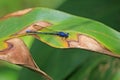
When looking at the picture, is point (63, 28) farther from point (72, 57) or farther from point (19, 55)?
point (72, 57)

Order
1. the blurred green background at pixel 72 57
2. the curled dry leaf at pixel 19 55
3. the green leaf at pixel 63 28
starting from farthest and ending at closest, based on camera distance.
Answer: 1. the blurred green background at pixel 72 57
2. the green leaf at pixel 63 28
3. the curled dry leaf at pixel 19 55

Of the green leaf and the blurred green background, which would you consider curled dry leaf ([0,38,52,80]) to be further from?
the blurred green background

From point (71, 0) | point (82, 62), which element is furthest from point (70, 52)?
point (71, 0)

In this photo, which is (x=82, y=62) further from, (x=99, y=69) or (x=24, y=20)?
(x=24, y=20)

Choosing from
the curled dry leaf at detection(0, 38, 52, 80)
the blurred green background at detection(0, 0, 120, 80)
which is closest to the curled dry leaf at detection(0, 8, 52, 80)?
the curled dry leaf at detection(0, 38, 52, 80)

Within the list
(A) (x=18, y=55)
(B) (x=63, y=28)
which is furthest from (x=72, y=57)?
(A) (x=18, y=55)

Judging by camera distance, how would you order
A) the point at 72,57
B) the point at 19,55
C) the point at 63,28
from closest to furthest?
the point at 19,55 < the point at 63,28 < the point at 72,57

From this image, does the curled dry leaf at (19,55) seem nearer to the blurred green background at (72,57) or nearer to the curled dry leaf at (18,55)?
the curled dry leaf at (18,55)

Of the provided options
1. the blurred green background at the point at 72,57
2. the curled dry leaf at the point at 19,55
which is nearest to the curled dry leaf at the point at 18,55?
the curled dry leaf at the point at 19,55

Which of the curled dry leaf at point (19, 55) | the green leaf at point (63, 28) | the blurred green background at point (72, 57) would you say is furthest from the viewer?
the blurred green background at point (72, 57)

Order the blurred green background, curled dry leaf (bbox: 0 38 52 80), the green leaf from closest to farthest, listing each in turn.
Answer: curled dry leaf (bbox: 0 38 52 80) → the green leaf → the blurred green background
